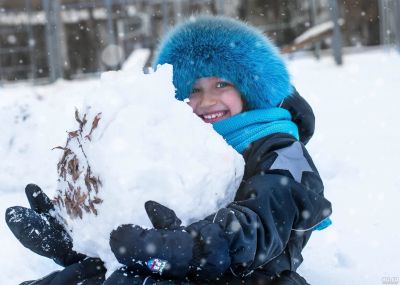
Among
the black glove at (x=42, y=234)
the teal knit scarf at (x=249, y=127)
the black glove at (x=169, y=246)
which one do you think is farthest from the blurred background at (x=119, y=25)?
the black glove at (x=169, y=246)

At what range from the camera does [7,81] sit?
940cm

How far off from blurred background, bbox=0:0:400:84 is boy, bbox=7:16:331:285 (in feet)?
22.3

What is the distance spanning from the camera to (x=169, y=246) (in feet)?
4.65

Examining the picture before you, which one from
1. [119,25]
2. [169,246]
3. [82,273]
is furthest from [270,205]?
[119,25]

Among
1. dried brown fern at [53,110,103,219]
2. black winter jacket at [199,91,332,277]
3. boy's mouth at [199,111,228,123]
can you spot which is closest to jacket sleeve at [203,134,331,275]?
black winter jacket at [199,91,332,277]

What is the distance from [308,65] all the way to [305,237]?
267 inches

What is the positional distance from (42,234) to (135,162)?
1.72 ft

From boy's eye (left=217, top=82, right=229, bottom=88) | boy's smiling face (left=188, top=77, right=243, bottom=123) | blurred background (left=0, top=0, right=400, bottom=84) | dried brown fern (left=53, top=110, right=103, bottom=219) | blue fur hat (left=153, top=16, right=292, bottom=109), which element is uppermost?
blurred background (left=0, top=0, right=400, bottom=84)

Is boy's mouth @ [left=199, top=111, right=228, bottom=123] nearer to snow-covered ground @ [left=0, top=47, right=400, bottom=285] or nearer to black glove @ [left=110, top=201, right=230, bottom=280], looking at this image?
black glove @ [left=110, top=201, right=230, bottom=280]

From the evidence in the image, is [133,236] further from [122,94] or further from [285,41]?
[285,41]

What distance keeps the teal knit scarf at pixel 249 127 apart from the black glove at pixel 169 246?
499 millimetres

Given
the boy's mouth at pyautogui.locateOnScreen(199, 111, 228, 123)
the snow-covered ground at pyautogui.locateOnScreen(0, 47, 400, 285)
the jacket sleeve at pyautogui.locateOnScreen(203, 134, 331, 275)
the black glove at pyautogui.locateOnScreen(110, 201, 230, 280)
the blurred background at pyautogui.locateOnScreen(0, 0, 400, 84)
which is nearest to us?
the black glove at pyautogui.locateOnScreen(110, 201, 230, 280)

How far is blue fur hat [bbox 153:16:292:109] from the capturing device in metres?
2.05

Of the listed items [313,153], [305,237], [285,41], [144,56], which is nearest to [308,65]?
[285,41]
